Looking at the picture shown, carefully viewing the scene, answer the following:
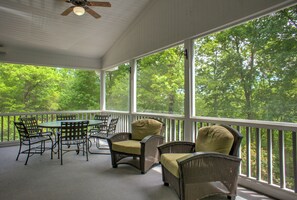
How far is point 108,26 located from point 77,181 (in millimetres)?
4282

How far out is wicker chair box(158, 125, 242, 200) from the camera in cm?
245

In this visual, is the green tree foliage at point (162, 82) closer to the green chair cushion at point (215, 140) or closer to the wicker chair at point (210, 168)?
the green chair cushion at point (215, 140)

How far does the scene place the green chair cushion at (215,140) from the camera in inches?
104

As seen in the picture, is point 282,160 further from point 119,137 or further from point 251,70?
point 119,137

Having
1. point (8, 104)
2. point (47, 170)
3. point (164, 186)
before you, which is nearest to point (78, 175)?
point (47, 170)

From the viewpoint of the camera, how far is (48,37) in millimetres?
5848

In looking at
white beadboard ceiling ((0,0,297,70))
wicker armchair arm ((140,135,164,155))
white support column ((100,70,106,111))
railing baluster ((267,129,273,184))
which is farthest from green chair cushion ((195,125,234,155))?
white support column ((100,70,106,111))

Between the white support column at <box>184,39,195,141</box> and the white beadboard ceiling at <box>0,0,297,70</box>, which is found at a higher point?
the white beadboard ceiling at <box>0,0,297,70</box>

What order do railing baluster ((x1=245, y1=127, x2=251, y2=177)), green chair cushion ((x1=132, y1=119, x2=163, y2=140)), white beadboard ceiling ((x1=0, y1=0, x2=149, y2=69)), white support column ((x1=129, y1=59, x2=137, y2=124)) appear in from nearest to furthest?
railing baluster ((x1=245, y1=127, x2=251, y2=177)) → green chair cushion ((x1=132, y1=119, x2=163, y2=140)) → white beadboard ceiling ((x1=0, y1=0, x2=149, y2=69)) → white support column ((x1=129, y1=59, x2=137, y2=124))

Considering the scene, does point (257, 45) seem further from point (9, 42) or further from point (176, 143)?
point (9, 42)

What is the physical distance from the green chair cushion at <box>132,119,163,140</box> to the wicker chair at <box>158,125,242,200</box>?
52.7 inches

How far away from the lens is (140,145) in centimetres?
382

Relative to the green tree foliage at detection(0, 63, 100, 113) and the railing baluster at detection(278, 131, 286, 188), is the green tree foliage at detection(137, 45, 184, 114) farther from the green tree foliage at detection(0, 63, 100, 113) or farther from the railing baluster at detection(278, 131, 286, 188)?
the green tree foliage at detection(0, 63, 100, 113)

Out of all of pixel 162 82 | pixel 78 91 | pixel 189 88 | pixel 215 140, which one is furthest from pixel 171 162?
pixel 78 91
